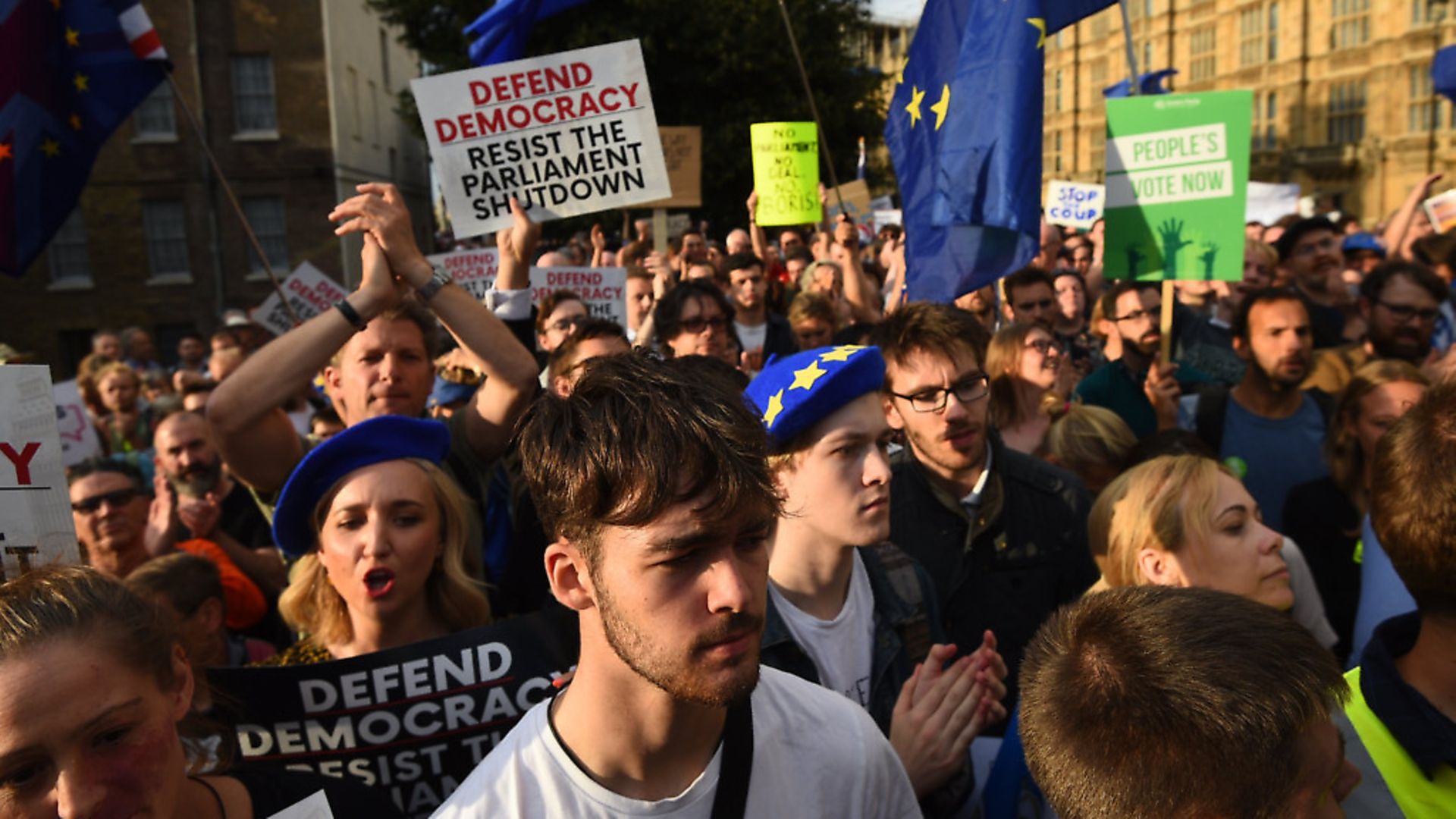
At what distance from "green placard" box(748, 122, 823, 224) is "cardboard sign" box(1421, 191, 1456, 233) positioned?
5439 millimetres

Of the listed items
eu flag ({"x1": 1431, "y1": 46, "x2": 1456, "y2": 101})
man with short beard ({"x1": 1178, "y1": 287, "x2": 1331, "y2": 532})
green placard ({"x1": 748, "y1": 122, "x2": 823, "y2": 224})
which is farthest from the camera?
green placard ({"x1": 748, "y1": 122, "x2": 823, "y2": 224})

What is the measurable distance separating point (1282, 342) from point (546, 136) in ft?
10.4

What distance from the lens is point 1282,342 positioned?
14.9ft

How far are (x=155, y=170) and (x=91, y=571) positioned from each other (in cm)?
2863

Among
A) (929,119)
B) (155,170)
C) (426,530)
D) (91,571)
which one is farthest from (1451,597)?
(155,170)

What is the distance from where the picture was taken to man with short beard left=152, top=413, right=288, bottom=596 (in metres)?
4.23

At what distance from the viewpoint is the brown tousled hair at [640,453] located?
1707mm

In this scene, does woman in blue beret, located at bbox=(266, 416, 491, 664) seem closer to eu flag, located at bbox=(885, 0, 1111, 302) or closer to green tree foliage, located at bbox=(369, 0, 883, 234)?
eu flag, located at bbox=(885, 0, 1111, 302)

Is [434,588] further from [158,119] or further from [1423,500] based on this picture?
[158,119]

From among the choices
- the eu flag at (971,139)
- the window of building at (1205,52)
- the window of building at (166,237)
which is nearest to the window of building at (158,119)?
the window of building at (166,237)

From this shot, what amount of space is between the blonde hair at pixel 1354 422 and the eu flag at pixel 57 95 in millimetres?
4824

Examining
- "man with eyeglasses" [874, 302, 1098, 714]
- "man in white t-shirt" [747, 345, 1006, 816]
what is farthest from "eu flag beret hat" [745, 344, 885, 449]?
"man with eyeglasses" [874, 302, 1098, 714]

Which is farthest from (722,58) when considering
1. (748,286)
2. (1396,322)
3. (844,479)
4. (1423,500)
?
(1423,500)

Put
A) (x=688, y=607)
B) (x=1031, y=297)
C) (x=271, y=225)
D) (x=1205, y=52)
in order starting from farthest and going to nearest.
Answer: (x=1205, y=52) < (x=271, y=225) < (x=1031, y=297) < (x=688, y=607)
